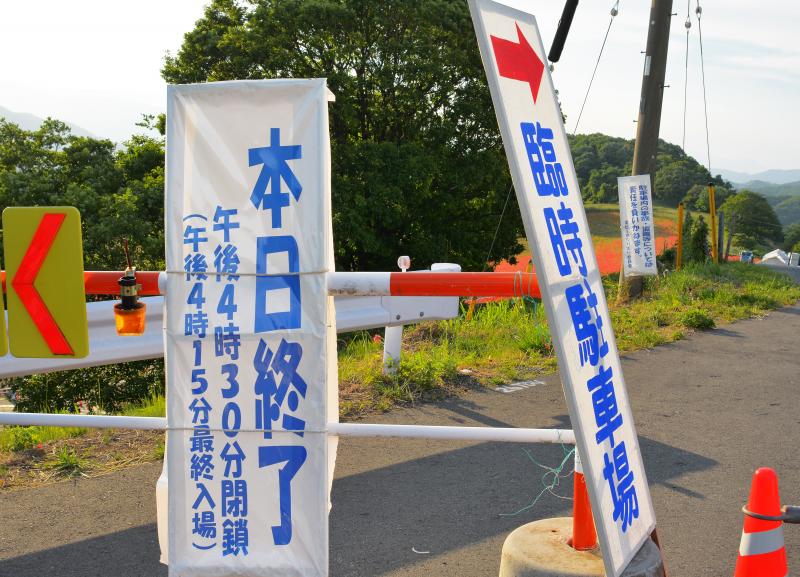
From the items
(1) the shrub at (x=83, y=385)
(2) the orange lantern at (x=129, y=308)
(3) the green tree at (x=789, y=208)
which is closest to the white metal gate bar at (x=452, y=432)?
(2) the orange lantern at (x=129, y=308)

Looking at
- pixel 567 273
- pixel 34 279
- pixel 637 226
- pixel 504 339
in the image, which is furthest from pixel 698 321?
pixel 34 279

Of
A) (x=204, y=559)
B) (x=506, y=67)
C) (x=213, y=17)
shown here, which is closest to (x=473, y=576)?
(x=204, y=559)

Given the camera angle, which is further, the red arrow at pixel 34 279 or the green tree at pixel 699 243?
the green tree at pixel 699 243

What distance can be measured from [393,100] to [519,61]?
23918 mm

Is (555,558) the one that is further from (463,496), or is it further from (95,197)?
(95,197)

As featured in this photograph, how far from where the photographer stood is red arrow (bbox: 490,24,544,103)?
8.90 ft

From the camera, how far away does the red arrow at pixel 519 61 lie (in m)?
2.71

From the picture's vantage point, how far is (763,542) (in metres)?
3.06

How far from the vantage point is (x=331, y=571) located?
3.65 meters

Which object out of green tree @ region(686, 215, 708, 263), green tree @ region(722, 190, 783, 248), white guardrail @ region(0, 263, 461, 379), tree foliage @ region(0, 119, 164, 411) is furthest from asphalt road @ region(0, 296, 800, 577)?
green tree @ region(722, 190, 783, 248)

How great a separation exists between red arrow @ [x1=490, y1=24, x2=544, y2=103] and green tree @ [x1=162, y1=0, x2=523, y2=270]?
2060cm

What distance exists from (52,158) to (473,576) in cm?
2479

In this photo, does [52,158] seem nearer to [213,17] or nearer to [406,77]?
[213,17]

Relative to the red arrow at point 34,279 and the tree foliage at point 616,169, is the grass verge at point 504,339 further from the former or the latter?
the tree foliage at point 616,169
